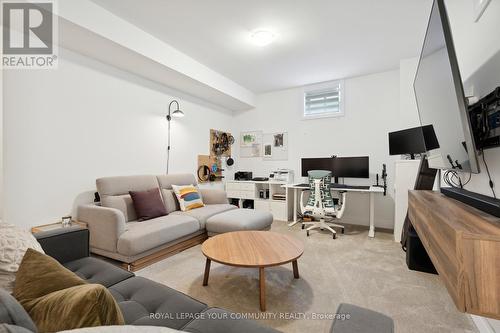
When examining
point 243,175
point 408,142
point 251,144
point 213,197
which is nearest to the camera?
point 408,142

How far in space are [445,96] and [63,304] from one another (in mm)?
2042

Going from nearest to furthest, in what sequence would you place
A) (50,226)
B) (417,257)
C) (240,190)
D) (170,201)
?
1. (417,257)
2. (50,226)
3. (170,201)
4. (240,190)

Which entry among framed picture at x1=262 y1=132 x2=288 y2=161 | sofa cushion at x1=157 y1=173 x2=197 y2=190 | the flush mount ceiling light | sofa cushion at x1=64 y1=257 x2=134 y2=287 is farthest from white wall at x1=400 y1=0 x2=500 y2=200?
sofa cushion at x1=157 y1=173 x2=197 y2=190

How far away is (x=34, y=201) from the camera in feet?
7.96

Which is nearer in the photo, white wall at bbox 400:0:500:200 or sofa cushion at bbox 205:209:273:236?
white wall at bbox 400:0:500:200

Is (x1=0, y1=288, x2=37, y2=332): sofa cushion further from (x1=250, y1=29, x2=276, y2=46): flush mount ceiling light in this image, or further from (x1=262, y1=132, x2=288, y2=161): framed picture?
(x1=262, y1=132, x2=288, y2=161): framed picture

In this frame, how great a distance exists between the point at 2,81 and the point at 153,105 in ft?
5.58

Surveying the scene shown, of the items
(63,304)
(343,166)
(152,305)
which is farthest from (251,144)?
(63,304)

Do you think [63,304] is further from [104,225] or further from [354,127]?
[354,127]

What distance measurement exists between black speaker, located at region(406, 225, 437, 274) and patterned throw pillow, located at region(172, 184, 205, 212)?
2.68 m

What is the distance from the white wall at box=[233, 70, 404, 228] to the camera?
3900 millimetres

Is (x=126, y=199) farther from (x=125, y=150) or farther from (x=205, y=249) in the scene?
(x=205, y=249)

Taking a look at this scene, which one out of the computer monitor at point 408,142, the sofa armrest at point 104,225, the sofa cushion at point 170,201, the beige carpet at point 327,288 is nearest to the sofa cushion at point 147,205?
the sofa cushion at point 170,201

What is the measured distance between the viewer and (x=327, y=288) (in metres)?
2.02
